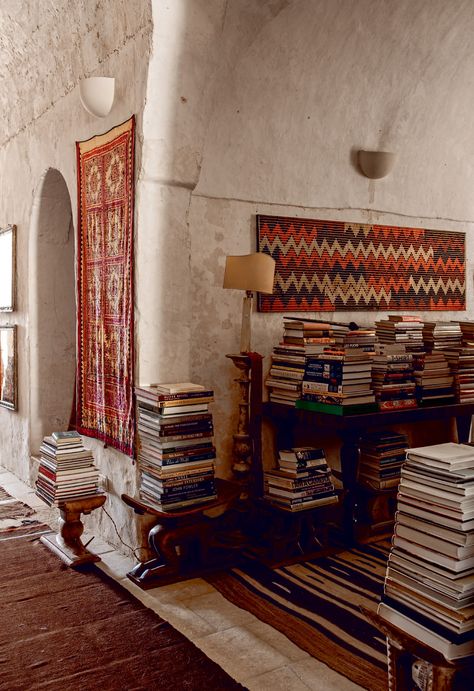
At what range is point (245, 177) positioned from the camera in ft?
14.9

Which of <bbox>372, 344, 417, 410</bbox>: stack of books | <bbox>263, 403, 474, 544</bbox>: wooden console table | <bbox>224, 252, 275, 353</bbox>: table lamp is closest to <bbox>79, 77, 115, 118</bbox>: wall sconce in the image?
<bbox>224, 252, 275, 353</bbox>: table lamp

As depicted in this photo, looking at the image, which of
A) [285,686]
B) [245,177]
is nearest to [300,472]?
[285,686]

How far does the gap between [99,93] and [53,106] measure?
3.97ft

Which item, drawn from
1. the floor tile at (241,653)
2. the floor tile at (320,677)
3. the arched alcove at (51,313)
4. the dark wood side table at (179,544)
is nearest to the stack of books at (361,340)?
the dark wood side table at (179,544)

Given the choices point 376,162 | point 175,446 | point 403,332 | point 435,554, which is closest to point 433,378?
point 403,332

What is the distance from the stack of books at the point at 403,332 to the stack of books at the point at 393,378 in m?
0.07

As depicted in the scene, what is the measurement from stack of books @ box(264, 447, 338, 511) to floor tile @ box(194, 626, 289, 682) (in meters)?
1.00

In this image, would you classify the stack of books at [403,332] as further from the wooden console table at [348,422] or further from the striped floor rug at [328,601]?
the striped floor rug at [328,601]

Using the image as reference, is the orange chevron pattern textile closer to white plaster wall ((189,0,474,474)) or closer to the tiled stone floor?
white plaster wall ((189,0,474,474))

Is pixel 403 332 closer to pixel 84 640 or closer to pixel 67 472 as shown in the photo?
pixel 67 472

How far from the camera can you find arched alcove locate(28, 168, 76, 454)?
18.7 ft

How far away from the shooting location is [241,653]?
2951mm

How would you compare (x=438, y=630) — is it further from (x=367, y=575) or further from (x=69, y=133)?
(x=69, y=133)

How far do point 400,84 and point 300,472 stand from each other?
2.91 meters
